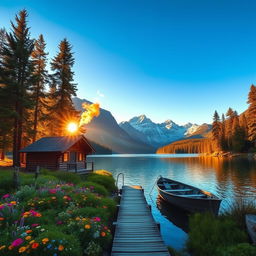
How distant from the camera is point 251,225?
7242 millimetres

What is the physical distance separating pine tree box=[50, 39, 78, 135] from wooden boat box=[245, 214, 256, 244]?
27.2 m

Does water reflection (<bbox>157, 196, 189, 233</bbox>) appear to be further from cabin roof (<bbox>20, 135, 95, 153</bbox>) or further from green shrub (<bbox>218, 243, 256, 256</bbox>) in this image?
cabin roof (<bbox>20, 135, 95, 153</bbox>)

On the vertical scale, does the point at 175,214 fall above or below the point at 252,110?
below

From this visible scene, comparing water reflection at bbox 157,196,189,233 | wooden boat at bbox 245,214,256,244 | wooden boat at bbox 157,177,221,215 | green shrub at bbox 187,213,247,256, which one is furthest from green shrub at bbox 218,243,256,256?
water reflection at bbox 157,196,189,233

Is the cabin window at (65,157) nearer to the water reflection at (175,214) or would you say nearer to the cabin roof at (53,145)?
the cabin roof at (53,145)

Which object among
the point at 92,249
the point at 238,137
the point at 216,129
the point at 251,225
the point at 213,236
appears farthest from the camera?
the point at 216,129

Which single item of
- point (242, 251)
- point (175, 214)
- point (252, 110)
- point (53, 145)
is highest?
point (252, 110)

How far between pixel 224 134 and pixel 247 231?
76225mm

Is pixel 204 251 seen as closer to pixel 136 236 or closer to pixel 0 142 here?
pixel 136 236

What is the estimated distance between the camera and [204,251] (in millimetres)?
7000

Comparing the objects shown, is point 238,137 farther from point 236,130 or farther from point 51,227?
point 51,227

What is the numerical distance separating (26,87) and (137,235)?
22725 mm

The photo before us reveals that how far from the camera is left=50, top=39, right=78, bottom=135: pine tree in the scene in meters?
28.8

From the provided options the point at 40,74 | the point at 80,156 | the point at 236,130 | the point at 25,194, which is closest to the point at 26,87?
the point at 40,74
